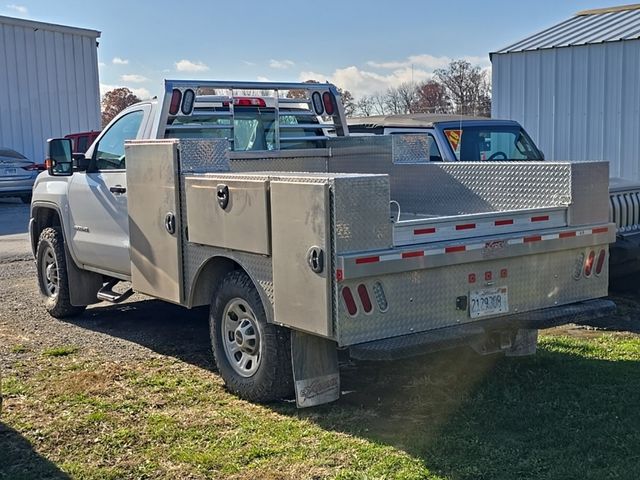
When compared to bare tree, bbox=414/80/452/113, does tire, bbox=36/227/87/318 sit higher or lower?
lower

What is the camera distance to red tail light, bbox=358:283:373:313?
15.9ft

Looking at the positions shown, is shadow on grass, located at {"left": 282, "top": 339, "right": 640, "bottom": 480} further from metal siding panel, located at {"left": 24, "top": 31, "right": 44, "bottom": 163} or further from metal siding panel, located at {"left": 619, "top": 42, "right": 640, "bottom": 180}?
metal siding panel, located at {"left": 24, "top": 31, "right": 44, "bottom": 163}

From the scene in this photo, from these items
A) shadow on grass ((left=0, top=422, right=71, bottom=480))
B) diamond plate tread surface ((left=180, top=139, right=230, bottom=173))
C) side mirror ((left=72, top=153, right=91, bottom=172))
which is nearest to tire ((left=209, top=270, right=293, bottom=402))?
diamond plate tread surface ((left=180, top=139, right=230, bottom=173))

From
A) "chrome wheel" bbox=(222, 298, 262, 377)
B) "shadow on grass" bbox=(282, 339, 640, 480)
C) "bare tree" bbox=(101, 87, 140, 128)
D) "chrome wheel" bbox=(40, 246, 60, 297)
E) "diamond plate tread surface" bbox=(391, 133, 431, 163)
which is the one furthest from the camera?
"bare tree" bbox=(101, 87, 140, 128)

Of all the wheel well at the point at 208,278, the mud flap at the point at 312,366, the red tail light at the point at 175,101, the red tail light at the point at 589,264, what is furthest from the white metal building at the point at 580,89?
the mud flap at the point at 312,366

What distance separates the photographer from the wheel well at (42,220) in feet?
28.4

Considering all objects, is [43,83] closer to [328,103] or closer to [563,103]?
[563,103]

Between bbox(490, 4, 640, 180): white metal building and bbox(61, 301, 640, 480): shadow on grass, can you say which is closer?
bbox(61, 301, 640, 480): shadow on grass

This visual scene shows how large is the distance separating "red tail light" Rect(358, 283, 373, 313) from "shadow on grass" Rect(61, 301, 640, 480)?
2.53 ft

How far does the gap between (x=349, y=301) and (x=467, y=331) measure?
2.84 feet

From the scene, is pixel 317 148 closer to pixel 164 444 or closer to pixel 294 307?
pixel 294 307

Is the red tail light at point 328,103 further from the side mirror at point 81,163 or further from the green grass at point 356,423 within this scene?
the green grass at point 356,423

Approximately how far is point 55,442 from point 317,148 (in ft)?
12.2

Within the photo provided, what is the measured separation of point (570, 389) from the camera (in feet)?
Result: 19.1
